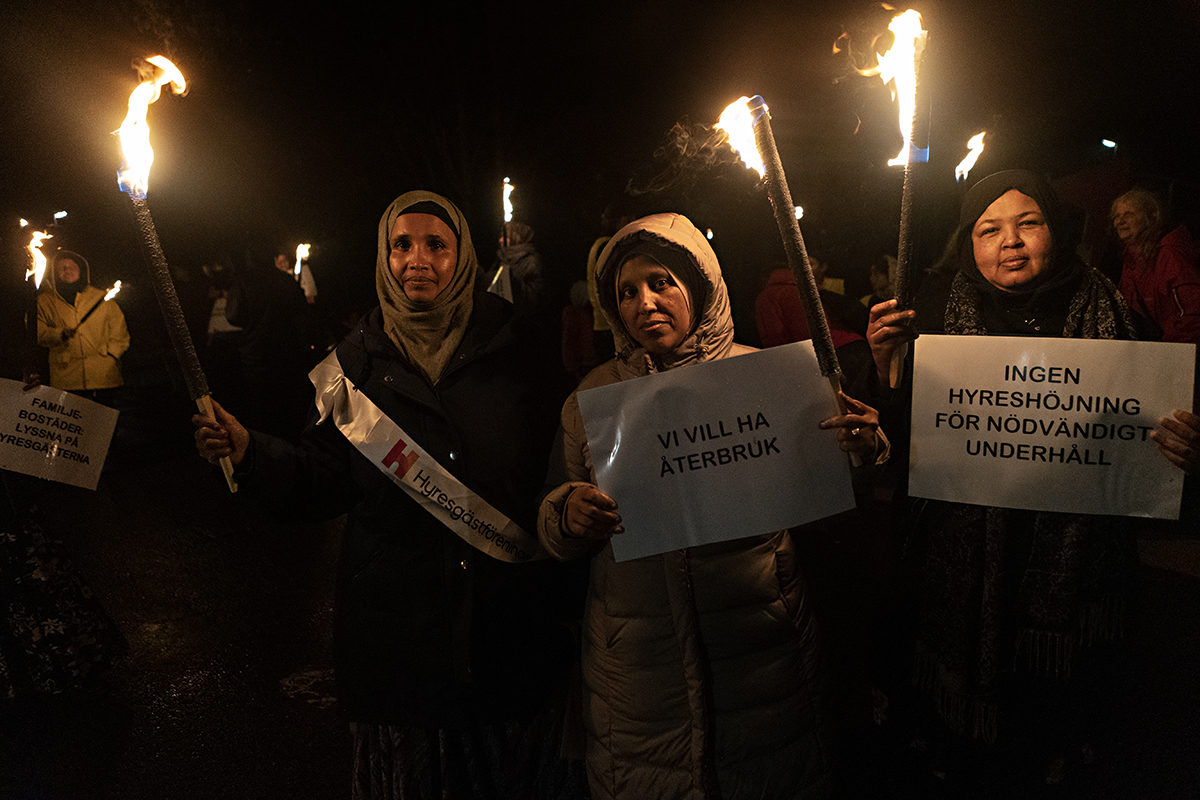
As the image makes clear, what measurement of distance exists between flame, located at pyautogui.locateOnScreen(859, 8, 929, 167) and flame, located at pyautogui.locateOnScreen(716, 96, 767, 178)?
0.34m

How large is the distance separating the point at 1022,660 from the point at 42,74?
48.0ft

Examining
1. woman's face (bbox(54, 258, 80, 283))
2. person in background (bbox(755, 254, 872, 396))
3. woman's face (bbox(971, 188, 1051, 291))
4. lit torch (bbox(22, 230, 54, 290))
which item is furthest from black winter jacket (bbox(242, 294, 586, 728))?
woman's face (bbox(54, 258, 80, 283))

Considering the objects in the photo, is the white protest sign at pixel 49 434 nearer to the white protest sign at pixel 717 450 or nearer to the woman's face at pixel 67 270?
the white protest sign at pixel 717 450

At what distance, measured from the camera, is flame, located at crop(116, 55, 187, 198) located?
2.11 meters

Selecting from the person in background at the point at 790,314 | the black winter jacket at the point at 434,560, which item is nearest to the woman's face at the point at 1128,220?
the person in background at the point at 790,314

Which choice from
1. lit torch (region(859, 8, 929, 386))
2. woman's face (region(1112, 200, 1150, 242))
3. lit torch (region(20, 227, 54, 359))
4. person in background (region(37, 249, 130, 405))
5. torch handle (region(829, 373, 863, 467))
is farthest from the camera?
person in background (region(37, 249, 130, 405))

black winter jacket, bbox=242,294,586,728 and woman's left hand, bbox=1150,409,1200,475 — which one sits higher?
woman's left hand, bbox=1150,409,1200,475

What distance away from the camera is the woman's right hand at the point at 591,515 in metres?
2.16

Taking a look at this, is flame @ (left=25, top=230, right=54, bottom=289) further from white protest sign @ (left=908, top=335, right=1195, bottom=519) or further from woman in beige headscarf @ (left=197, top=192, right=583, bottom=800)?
white protest sign @ (left=908, top=335, right=1195, bottom=519)

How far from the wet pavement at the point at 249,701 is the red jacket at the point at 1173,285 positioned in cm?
156

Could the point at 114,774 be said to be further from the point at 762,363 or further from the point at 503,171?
the point at 503,171

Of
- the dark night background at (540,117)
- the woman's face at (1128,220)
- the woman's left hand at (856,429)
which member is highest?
the dark night background at (540,117)

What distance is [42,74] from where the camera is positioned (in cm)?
1178

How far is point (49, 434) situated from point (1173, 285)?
6.83m
